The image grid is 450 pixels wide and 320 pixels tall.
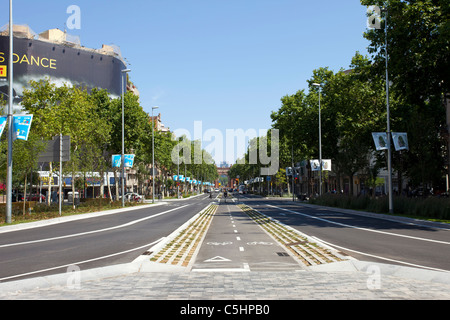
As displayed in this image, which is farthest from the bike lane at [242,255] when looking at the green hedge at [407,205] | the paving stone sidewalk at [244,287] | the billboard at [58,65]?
the billboard at [58,65]

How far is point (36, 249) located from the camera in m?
13.4

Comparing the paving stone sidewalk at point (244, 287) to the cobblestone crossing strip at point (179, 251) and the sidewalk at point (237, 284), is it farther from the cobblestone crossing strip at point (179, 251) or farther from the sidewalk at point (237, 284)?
the cobblestone crossing strip at point (179, 251)

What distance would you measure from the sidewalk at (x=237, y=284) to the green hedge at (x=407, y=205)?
1835cm

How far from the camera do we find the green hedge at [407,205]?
25011 millimetres

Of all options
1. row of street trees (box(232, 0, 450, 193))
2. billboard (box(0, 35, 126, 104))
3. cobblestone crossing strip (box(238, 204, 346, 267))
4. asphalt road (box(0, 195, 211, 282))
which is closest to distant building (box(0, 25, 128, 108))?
billboard (box(0, 35, 126, 104))

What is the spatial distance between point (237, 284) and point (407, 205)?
2511 cm

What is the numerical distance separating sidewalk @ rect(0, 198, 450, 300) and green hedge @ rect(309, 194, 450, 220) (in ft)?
60.2

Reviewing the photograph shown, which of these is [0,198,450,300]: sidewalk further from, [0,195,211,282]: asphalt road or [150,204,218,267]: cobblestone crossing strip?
[0,195,211,282]: asphalt road

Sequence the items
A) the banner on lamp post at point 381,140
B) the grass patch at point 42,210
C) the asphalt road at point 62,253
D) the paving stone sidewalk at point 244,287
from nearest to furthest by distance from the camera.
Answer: the paving stone sidewalk at point 244,287 < the asphalt road at point 62,253 < the grass patch at point 42,210 < the banner on lamp post at point 381,140

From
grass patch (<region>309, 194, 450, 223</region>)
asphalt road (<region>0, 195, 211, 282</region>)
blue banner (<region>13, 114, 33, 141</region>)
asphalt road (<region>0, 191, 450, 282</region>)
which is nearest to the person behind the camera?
asphalt road (<region>0, 195, 211, 282</region>)

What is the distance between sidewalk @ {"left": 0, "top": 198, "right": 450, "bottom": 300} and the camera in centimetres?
664

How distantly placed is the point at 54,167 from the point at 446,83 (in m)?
37.1

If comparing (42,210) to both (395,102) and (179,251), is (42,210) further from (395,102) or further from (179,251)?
(395,102)
